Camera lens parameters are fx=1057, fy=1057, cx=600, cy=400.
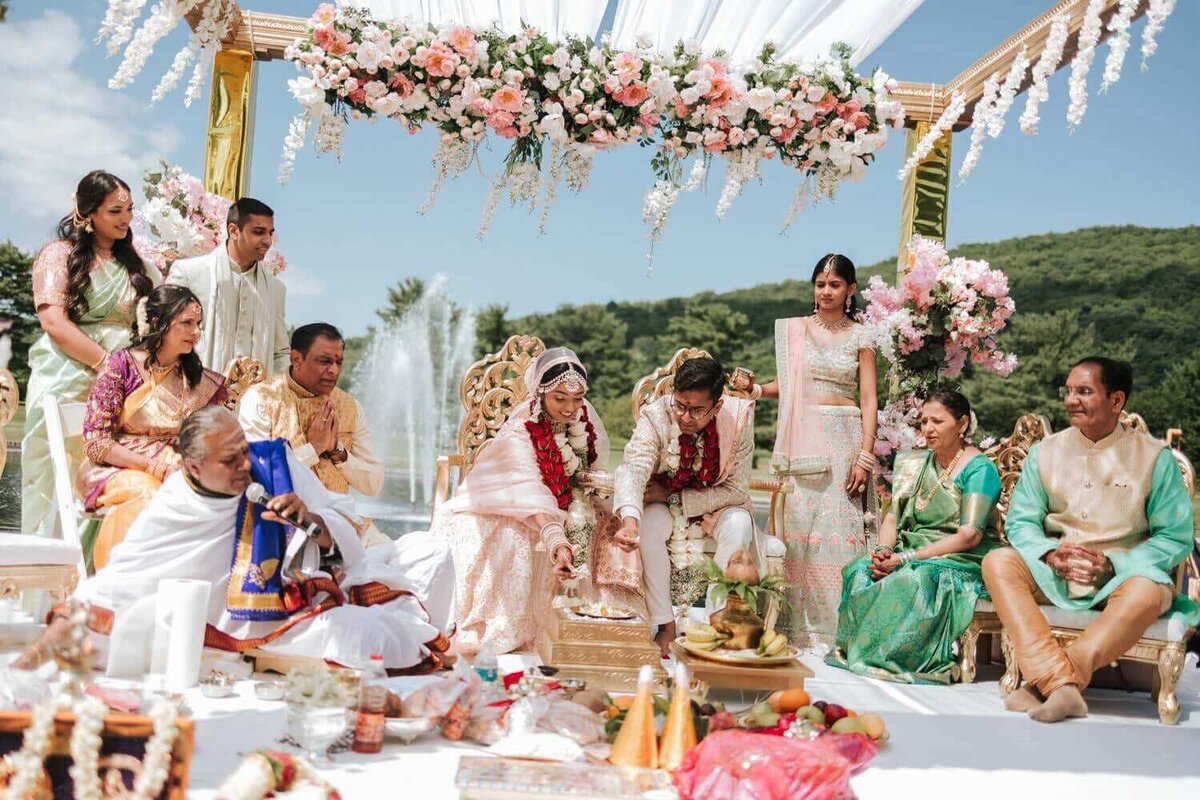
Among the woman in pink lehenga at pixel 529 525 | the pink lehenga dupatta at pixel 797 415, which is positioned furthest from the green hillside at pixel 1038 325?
the woman in pink lehenga at pixel 529 525

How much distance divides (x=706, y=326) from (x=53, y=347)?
20.9 metres

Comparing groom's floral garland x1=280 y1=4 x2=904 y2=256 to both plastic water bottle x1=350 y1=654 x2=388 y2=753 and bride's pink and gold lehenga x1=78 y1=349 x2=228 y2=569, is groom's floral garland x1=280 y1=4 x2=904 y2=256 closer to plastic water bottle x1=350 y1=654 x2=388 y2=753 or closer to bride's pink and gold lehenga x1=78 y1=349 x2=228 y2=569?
bride's pink and gold lehenga x1=78 y1=349 x2=228 y2=569

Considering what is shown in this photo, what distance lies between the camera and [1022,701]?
4590 mm

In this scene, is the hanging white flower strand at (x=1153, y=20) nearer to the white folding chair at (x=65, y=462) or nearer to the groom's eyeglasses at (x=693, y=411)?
the groom's eyeglasses at (x=693, y=411)

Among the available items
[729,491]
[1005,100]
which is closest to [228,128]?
[729,491]

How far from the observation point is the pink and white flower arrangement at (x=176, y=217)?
601 cm

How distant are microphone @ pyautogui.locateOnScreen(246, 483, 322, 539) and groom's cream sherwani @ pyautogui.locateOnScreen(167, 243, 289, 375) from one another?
1.72 metres

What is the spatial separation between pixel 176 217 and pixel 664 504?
10.6 feet

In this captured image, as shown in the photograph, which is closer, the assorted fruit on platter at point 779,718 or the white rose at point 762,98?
the assorted fruit on platter at point 779,718

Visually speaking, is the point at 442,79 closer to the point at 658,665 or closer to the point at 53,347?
the point at 53,347

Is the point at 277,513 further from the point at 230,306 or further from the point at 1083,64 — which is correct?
the point at 1083,64

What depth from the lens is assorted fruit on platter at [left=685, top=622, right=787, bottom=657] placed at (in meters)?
4.21

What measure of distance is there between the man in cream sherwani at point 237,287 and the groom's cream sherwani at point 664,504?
1.95 meters

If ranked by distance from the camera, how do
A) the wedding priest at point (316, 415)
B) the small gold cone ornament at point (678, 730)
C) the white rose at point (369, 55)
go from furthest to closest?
the wedding priest at point (316, 415), the white rose at point (369, 55), the small gold cone ornament at point (678, 730)
